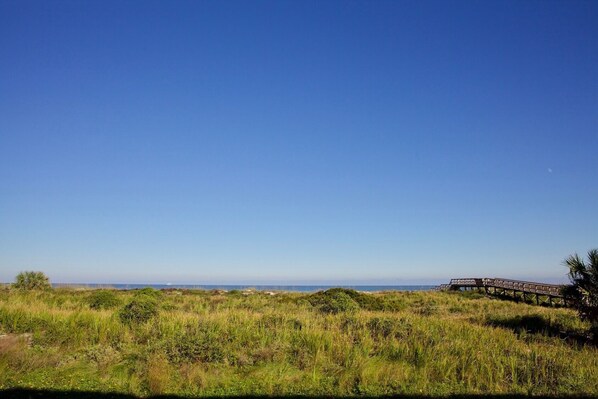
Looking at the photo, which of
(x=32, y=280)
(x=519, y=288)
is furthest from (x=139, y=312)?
(x=519, y=288)

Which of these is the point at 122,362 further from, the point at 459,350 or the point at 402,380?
the point at 459,350

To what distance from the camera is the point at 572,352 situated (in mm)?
13906

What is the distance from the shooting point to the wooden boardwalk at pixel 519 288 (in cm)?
3682

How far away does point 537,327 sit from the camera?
64.2 ft

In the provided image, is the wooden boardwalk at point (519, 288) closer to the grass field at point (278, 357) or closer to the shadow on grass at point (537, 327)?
the shadow on grass at point (537, 327)

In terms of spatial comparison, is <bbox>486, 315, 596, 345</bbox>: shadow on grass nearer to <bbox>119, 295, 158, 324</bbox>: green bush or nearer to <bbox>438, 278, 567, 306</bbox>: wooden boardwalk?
<bbox>438, 278, 567, 306</bbox>: wooden boardwalk

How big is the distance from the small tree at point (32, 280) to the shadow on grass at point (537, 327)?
109ft

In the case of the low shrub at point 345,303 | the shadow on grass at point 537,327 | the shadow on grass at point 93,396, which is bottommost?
the shadow on grass at point 93,396

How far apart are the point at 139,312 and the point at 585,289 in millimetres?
18144

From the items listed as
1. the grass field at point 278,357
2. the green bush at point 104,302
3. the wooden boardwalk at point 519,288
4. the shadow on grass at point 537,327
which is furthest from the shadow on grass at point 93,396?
the wooden boardwalk at point 519,288

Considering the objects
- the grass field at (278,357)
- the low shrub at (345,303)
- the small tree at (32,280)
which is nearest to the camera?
the grass field at (278,357)

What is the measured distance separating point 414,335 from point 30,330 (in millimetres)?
13349

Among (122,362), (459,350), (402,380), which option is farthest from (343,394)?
(122,362)

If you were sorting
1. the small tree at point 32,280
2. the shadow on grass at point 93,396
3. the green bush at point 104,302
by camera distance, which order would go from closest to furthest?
the shadow on grass at point 93,396 → the green bush at point 104,302 → the small tree at point 32,280
